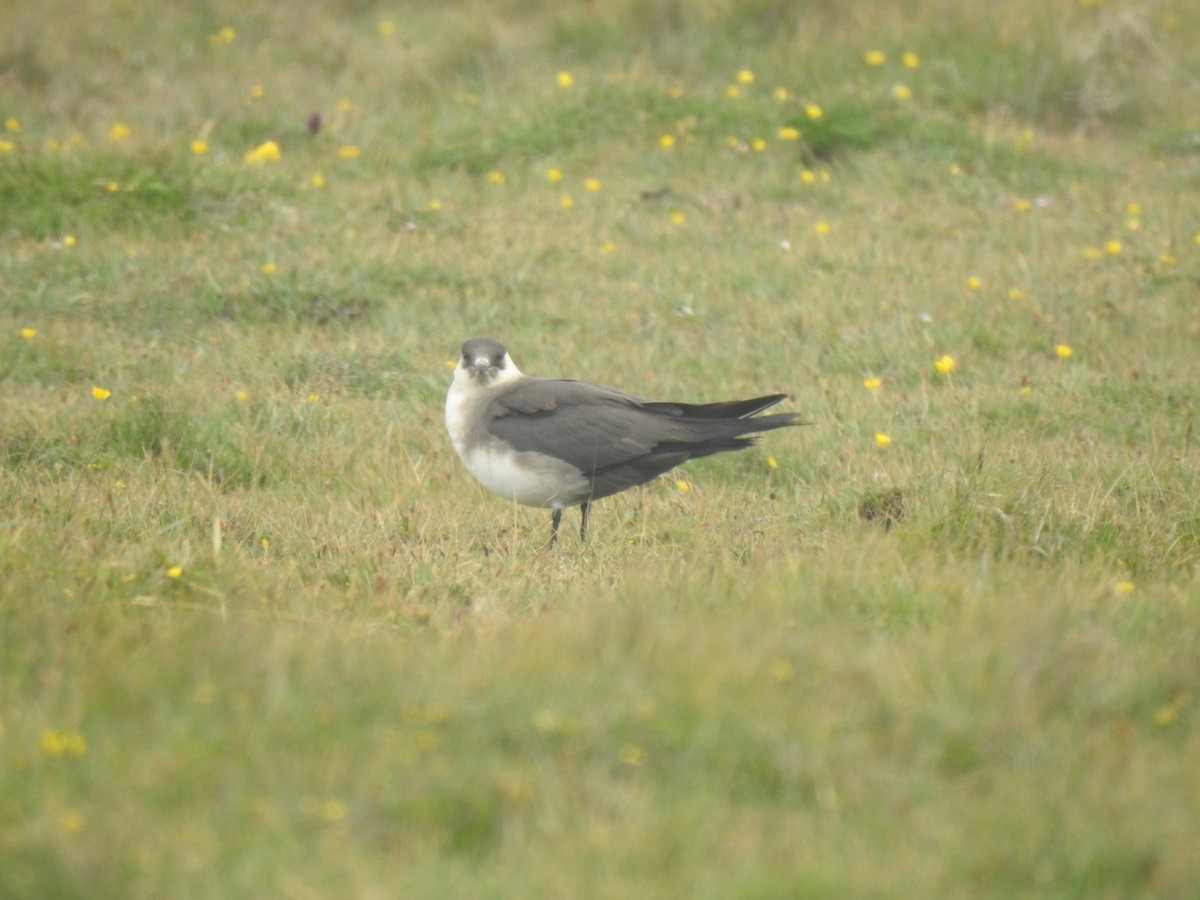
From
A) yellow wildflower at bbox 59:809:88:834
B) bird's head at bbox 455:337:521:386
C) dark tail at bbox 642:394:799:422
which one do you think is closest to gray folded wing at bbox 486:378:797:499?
dark tail at bbox 642:394:799:422

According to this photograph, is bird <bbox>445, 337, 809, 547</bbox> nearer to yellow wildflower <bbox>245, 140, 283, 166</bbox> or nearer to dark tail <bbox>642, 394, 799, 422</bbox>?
dark tail <bbox>642, 394, 799, 422</bbox>

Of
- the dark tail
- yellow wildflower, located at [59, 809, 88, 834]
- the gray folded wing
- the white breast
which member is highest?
the dark tail

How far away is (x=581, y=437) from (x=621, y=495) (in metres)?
0.73

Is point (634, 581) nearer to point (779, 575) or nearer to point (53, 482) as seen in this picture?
point (779, 575)

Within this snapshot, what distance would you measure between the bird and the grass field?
20 centimetres

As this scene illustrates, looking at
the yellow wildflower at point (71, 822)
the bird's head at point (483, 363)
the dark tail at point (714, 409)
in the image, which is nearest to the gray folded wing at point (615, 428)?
the dark tail at point (714, 409)

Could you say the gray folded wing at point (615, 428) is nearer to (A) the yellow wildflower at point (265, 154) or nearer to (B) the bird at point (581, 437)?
(B) the bird at point (581, 437)

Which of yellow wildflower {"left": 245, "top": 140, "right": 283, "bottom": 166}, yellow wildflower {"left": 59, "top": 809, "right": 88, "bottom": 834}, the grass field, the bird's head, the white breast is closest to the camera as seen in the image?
yellow wildflower {"left": 59, "top": 809, "right": 88, "bottom": 834}

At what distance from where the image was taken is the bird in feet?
15.0

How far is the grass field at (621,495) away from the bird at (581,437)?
0.66 ft

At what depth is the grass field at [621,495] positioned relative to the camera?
2.50 m

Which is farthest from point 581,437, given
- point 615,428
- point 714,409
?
point 714,409

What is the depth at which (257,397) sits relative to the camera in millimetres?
5602

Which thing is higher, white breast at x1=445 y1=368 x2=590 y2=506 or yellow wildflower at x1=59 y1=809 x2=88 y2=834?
white breast at x1=445 y1=368 x2=590 y2=506
